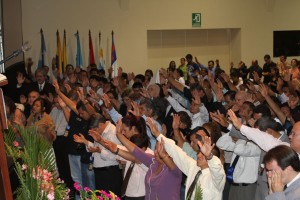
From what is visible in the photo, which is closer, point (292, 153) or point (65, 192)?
point (65, 192)

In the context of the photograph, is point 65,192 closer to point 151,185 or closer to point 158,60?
point 151,185

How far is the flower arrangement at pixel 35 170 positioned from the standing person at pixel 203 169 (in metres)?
1.42

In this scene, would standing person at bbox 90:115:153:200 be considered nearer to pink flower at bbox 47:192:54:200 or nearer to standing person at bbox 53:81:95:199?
standing person at bbox 53:81:95:199

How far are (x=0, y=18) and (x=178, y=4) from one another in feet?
21.4

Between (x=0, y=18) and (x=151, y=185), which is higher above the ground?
(x=0, y=18)

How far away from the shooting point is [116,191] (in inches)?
276

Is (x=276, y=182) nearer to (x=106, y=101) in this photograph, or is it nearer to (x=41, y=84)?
(x=106, y=101)

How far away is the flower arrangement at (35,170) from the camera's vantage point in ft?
9.61

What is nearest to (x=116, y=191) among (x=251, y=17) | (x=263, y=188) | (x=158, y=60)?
(x=263, y=188)

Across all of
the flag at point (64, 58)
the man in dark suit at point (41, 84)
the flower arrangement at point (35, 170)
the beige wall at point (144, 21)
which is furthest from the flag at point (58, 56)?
the flower arrangement at point (35, 170)

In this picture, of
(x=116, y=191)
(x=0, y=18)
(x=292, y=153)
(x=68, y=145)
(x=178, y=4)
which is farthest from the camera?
(x=178, y=4)

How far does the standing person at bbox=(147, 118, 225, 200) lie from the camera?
443cm

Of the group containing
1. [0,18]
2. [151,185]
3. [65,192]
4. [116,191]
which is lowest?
[116,191]

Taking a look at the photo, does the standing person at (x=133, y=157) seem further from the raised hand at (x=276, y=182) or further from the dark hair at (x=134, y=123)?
the raised hand at (x=276, y=182)
